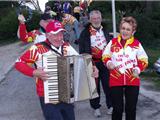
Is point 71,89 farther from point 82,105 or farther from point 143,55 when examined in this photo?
point 82,105

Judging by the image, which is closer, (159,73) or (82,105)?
(82,105)

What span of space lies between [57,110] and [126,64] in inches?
55.7

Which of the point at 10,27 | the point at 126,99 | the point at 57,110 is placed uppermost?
the point at 57,110

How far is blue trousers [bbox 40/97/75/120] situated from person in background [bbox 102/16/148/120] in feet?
3.49

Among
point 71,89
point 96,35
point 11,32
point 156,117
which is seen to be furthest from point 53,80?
→ point 11,32

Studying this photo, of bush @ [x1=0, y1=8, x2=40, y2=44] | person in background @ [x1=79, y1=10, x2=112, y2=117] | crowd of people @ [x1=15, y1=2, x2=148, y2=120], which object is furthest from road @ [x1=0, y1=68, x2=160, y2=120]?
bush @ [x1=0, y1=8, x2=40, y2=44]

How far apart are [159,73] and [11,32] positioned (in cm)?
1169

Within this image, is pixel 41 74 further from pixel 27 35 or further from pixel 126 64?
pixel 27 35

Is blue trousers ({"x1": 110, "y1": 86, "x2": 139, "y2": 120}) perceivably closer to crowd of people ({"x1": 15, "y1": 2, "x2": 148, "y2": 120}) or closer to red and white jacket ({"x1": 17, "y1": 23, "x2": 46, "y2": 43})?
crowd of people ({"x1": 15, "y1": 2, "x2": 148, "y2": 120})

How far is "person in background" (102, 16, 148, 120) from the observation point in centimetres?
655

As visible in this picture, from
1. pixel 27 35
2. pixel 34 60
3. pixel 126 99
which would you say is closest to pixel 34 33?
pixel 27 35

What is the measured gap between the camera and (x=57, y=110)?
18.4 feet

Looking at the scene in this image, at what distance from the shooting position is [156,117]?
8.09 m

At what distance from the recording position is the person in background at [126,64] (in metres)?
6.55
